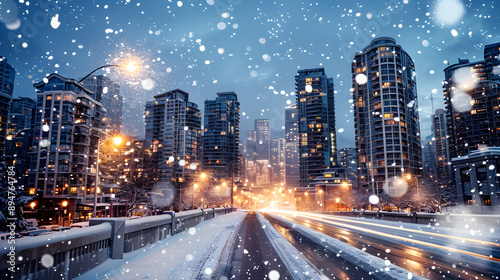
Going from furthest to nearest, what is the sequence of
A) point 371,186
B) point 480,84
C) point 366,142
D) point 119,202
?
point 480,84 < point 366,142 < point 371,186 < point 119,202

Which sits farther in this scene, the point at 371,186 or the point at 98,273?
the point at 371,186

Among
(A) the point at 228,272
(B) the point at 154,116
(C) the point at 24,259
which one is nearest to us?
(C) the point at 24,259

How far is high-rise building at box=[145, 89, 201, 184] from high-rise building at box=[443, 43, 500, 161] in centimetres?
13745

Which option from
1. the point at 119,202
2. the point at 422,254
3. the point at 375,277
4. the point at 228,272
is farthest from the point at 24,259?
the point at 119,202

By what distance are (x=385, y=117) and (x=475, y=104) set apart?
5469 cm

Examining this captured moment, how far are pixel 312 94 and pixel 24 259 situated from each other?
658 ft

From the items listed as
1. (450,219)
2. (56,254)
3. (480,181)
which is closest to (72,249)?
(56,254)

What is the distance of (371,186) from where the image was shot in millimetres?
117062

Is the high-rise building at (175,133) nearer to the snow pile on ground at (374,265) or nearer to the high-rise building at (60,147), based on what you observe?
the high-rise building at (60,147)

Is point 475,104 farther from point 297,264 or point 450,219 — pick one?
point 297,264

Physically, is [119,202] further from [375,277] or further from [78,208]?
[375,277]

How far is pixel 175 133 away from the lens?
18312cm

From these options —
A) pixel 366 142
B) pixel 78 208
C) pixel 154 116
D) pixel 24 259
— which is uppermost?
pixel 154 116

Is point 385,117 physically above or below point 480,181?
above
